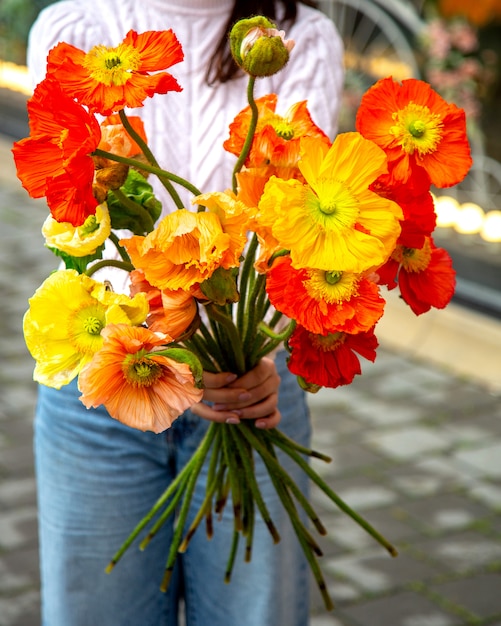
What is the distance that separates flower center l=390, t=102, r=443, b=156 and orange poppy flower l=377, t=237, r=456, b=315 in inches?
4.0

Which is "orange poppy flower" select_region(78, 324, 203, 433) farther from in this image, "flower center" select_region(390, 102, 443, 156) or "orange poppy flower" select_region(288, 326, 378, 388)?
"flower center" select_region(390, 102, 443, 156)

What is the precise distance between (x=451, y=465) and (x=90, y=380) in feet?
8.43

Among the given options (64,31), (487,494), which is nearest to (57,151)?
(64,31)

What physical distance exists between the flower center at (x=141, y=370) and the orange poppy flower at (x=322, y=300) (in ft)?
0.43

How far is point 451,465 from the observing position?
3.38m

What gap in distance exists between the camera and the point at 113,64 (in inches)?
38.9

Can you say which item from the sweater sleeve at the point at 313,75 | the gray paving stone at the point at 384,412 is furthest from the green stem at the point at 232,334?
the gray paving stone at the point at 384,412

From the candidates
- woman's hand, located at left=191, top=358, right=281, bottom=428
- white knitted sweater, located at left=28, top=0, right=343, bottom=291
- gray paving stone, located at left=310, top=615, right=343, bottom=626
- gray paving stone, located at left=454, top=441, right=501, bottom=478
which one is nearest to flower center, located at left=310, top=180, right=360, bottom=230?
woman's hand, located at left=191, top=358, right=281, bottom=428

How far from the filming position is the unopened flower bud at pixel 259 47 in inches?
39.8

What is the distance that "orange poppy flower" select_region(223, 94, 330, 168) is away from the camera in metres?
1.07

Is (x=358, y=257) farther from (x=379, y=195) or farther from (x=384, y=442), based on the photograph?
(x=384, y=442)

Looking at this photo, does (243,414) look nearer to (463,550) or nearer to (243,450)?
(243,450)

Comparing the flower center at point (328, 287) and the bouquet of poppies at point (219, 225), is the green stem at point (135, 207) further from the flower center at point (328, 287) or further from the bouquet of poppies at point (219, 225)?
Answer: the flower center at point (328, 287)

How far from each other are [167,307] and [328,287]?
0.16m
